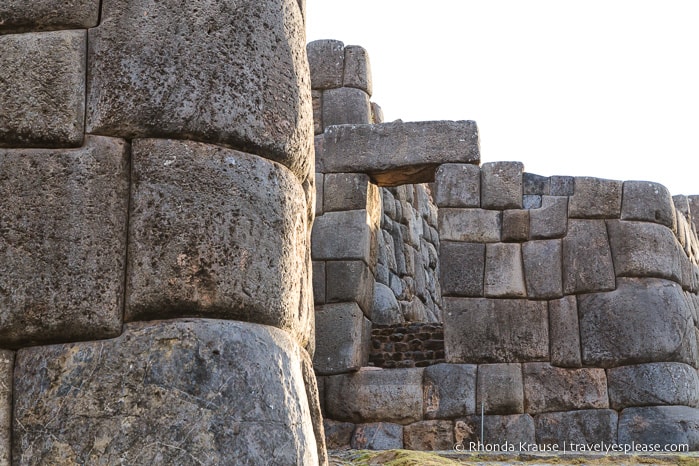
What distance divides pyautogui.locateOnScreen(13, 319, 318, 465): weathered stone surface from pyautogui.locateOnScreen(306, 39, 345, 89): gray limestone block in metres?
8.72

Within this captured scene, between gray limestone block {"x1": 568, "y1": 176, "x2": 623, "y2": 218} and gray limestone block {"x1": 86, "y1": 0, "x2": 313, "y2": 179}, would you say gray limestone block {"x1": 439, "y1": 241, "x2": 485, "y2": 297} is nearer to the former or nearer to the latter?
gray limestone block {"x1": 568, "y1": 176, "x2": 623, "y2": 218}

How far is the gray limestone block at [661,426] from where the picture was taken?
9.59 metres

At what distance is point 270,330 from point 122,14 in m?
1.20

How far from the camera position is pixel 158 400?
10.8ft

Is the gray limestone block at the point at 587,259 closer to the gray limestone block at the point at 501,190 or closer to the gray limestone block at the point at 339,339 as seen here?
the gray limestone block at the point at 501,190

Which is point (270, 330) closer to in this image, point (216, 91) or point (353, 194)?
point (216, 91)

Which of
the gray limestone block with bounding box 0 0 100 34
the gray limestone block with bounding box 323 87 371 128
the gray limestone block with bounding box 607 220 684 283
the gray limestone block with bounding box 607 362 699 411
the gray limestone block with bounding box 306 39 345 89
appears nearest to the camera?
the gray limestone block with bounding box 0 0 100 34

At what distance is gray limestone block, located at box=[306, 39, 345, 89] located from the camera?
12.0 metres

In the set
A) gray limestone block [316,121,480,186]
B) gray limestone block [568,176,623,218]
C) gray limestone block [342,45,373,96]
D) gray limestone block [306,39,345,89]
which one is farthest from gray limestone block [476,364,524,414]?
gray limestone block [306,39,345,89]

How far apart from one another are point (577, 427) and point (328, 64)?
4788 mm

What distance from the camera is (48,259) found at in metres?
3.44

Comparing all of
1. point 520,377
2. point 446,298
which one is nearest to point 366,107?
point 446,298

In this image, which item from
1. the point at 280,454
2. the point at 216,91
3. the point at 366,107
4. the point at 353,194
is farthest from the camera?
the point at 366,107

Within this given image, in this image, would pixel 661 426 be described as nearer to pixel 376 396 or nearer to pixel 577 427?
pixel 577 427
